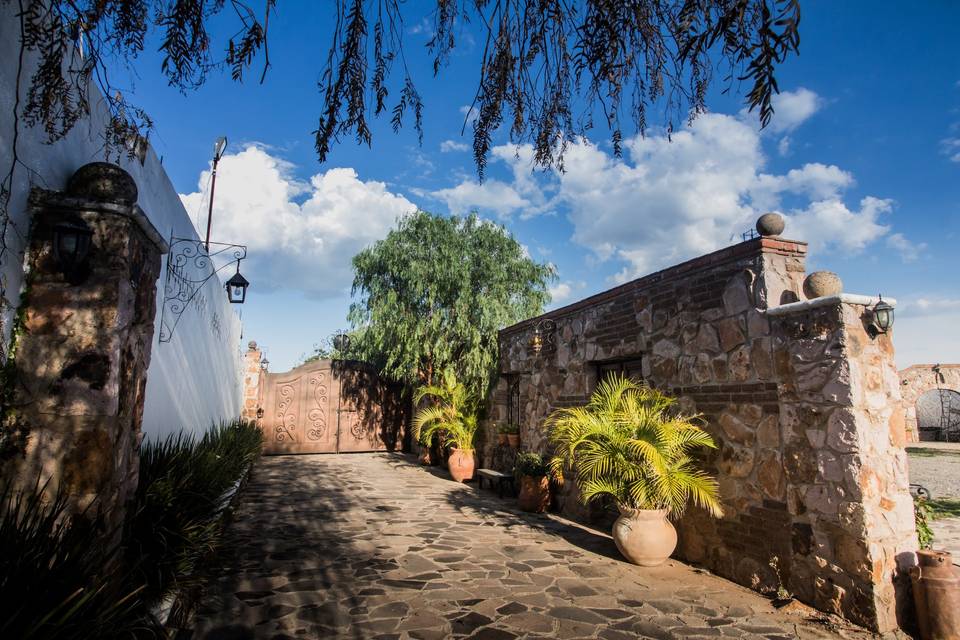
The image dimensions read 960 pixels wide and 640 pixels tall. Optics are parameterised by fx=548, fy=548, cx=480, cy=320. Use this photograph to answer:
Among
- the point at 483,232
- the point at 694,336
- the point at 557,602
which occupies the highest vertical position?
the point at 483,232

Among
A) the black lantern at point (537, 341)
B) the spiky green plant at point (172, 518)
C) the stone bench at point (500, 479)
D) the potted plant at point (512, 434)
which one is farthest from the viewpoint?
the potted plant at point (512, 434)

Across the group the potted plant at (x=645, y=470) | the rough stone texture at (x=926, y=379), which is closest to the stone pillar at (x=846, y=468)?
the potted plant at (x=645, y=470)

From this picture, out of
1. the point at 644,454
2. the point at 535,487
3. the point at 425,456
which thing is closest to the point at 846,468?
the point at 644,454

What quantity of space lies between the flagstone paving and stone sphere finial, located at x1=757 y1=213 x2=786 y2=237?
2777 millimetres

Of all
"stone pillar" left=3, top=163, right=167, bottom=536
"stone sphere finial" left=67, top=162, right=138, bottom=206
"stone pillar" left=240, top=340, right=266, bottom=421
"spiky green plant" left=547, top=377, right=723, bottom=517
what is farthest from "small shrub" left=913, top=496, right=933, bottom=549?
"stone pillar" left=240, top=340, right=266, bottom=421

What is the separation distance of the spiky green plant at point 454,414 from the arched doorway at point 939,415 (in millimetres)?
18887

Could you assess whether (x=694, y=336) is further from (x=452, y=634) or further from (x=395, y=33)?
(x=395, y=33)

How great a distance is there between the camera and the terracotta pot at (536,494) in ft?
23.5

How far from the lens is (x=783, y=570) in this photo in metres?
4.05

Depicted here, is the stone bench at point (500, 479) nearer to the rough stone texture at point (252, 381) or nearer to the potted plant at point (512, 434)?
the potted plant at point (512, 434)

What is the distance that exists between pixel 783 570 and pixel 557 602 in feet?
5.56

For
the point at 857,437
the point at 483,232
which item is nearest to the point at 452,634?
the point at 857,437

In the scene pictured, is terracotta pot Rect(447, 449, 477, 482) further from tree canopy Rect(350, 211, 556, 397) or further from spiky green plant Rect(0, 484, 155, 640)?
spiky green plant Rect(0, 484, 155, 640)

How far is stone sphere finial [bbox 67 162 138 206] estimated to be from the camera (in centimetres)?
279
